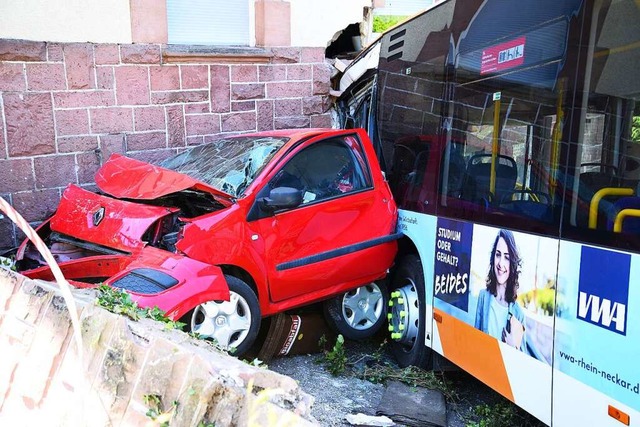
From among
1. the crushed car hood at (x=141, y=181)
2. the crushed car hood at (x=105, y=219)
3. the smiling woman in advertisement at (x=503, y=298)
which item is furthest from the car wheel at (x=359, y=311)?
the crushed car hood at (x=105, y=219)

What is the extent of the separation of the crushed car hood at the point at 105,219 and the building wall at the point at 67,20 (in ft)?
7.74

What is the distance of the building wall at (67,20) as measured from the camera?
618cm

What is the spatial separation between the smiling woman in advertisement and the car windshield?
6.44 feet

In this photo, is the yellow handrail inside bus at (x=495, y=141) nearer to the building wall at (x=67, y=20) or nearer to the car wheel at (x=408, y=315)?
the car wheel at (x=408, y=315)

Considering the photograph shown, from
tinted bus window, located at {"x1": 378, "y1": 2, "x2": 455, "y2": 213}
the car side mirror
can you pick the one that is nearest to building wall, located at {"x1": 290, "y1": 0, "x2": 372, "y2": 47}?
tinted bus window, located at {"x1": 378, "y1": 2, "x2": 455, "y2": 213}

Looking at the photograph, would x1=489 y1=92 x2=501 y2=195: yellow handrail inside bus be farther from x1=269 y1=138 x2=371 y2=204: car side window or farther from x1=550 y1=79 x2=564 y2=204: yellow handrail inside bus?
x1=269 y1=138 x2=371 y2=204: car side window

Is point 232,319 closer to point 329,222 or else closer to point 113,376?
point 329,222

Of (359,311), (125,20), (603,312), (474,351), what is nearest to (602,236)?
(603,312)

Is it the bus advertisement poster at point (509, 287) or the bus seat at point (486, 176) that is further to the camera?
the bus seat at point (486, 176)

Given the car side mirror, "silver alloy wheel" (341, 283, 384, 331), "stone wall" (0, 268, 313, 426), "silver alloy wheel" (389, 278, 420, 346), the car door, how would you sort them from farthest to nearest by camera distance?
1. "silver alloy wheel" (341, 283, 384, 331)
2. "silver alloy wheel" (389, 278, 420, 346)
3. the car door
4. the car side mirror
5. "stone wall" (0, 268, 313, 426)

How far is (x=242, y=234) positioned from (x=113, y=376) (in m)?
2.21

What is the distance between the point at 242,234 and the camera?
4.46 meters

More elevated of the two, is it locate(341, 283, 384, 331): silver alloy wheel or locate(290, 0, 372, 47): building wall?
locate(290, 0, 372, 47): building wall

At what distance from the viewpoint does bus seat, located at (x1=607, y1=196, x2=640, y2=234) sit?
270 centimetres
